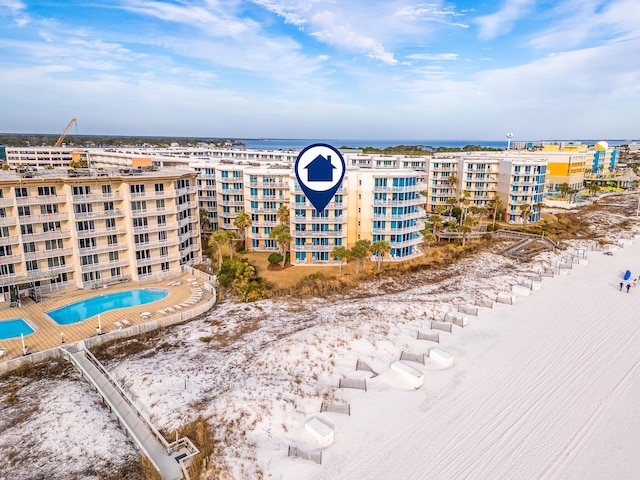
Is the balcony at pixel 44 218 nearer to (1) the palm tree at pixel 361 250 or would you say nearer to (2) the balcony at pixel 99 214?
(2) the balcony at pixel 99 214

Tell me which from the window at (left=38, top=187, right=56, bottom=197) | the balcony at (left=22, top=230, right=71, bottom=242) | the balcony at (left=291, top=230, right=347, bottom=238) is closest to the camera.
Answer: the balcony at (left=22, top=230, right=71, bottom=242)

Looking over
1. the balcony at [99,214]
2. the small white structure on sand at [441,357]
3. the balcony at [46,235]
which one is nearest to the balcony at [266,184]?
the balcony at [99,214]

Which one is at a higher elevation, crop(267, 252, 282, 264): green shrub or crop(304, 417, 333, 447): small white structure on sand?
crop(267, 252, 282, 264): green shrub

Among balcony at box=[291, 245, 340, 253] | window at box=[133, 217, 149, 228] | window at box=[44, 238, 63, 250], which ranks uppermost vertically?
window at box=[133, 217, 149, 228]

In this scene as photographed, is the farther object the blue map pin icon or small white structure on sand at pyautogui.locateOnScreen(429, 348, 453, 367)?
the blue map pin icon

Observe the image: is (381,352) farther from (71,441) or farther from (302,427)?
(71,441)

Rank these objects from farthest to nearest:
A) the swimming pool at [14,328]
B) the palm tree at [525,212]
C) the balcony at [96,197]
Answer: the palm tree at [525,212] < the balcony at [96,197] < the swimming pool at [14,328]

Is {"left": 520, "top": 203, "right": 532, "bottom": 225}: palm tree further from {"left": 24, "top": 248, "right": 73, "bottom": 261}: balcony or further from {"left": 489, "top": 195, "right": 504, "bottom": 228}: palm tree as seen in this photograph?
{"left": 24, "top": 248, "right": 73, "bottom": 261}: balcony

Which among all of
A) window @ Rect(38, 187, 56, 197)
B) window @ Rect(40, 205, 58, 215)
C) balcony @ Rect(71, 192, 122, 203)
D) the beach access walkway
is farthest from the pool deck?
window @ Rect(38, 187, 56, 197)

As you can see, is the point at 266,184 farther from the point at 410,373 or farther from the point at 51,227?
the point at 410,373
